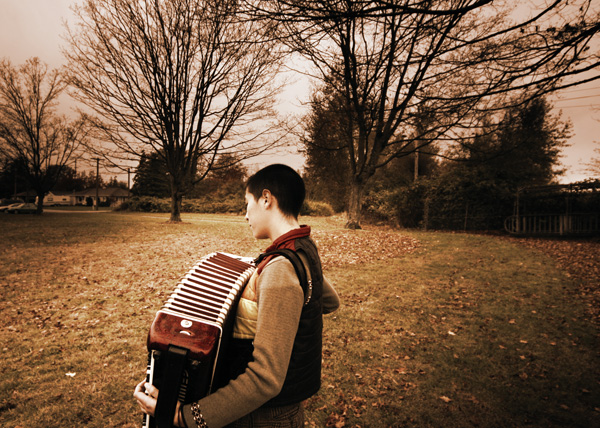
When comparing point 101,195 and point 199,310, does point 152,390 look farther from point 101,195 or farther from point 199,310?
point 101,195

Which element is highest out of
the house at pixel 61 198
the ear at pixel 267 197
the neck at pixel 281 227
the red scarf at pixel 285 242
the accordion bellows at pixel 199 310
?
the house at pixel 61 198

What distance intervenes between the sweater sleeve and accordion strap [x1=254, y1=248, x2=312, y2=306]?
0.26ft

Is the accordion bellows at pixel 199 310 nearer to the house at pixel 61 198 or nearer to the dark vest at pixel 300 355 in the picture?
the dark vest at pixel 300 355

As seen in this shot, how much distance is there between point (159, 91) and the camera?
18656 mm

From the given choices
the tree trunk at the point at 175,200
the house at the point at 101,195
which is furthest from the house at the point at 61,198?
the tree trunk at the point at 175,200

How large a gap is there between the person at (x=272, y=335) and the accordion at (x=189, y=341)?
56 mm

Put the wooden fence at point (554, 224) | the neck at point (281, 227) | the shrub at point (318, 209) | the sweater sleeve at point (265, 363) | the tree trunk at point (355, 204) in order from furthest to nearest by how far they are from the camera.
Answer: the shrub at point (318, 209) → the tree trunk at point (355, 204) → the wooden fence at point (554, 224) → the neck at point (281, 227) → the sweater sleeve at point (265, 363)

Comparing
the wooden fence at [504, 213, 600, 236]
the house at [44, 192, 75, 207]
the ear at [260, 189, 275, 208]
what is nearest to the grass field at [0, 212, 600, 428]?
the ear at [260, 189, 275, 208]

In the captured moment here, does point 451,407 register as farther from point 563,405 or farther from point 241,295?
point 241,295

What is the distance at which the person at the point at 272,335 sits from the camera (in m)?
1.24

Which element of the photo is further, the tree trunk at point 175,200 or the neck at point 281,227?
the tree trunk at point 175,200

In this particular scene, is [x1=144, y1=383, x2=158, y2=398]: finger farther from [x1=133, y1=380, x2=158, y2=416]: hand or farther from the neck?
the neck

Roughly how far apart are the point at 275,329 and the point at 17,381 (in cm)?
512

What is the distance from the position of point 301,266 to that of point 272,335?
0.31 metres
